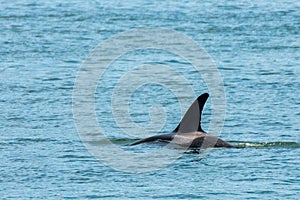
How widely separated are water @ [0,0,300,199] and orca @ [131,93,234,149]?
0.28 metres

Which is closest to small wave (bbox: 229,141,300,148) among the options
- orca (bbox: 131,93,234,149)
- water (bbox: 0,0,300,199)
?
water (bbox: 0,0,300,199)

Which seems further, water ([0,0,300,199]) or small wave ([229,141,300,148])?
small wave ([229,141,300,148])

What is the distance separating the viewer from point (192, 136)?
1606cm

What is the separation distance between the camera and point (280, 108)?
61.2ft

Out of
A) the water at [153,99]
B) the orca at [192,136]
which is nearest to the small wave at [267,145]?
the water at [153,99]

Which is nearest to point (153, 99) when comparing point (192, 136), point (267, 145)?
point (192, 136)

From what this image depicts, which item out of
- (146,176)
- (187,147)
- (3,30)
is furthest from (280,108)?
(3,30)

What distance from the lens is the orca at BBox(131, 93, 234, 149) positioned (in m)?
15.9

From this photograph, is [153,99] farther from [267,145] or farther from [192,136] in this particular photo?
[267,145]

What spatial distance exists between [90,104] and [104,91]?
1.38 m

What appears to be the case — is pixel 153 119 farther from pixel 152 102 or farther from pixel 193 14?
pixel 193 14

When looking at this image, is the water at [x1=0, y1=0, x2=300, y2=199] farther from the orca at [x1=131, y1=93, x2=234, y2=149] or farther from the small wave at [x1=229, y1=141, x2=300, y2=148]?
the orca at [x1=131, y1=93, x2=234, y2=149]

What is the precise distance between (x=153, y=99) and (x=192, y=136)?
3980 millimetres

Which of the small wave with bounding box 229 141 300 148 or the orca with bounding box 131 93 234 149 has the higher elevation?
the orca with bounding box 131 93 234 149
